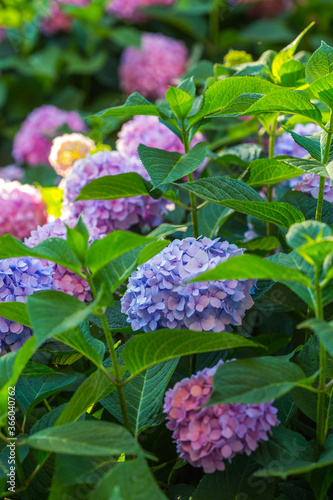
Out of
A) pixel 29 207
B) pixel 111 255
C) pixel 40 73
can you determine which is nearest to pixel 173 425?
pixel 111 255

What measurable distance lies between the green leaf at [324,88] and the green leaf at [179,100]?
177 mm

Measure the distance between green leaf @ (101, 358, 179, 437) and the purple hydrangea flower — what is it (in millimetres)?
317

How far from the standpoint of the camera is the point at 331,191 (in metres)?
0.87

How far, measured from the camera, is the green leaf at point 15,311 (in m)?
0.66

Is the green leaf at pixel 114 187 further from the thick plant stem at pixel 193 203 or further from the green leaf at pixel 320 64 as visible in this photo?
the green leaf at pixel 320 64

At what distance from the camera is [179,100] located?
31.8 inches

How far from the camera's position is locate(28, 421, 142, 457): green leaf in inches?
19.8

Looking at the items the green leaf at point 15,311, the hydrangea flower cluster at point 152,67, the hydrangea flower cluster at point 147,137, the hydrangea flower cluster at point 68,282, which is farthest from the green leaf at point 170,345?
the hydrangea flower cluster at point 152,67

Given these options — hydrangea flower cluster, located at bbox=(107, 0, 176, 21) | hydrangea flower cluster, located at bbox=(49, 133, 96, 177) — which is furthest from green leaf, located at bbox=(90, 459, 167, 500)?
hydrangea flower cluster, located at bbox=(107, 0, 176, 21)

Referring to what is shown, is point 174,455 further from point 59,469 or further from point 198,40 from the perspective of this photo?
point 198,40

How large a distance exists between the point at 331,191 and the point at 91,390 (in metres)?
0.46

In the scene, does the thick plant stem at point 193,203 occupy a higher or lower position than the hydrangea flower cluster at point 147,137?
higher

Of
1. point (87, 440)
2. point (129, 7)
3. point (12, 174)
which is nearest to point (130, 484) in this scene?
point (87, 440)

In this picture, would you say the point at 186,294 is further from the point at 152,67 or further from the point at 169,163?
the point at 152,67
